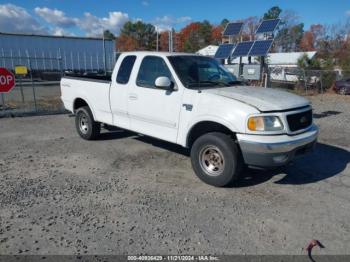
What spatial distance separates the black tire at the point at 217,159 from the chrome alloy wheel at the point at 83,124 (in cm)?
334

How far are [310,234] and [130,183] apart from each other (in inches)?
105

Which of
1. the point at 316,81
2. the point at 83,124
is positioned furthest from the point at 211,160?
the point at 316,81

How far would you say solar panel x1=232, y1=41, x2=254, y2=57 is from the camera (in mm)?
14055

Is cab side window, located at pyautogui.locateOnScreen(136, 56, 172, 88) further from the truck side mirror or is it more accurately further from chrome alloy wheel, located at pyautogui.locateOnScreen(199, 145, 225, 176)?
chrome alloy wheel, located at pyautogui.locateOnScreen(199, 145, 225, 176)

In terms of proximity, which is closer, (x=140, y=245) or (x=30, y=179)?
(x=140, y=245)

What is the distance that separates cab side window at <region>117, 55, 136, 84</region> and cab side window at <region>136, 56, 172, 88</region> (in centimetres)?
30

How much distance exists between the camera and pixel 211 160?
498 centimetres

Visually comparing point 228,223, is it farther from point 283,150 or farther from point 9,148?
point 9,148

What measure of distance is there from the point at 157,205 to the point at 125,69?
9.85 feet

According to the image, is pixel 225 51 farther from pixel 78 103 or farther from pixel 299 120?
pixel 299 120

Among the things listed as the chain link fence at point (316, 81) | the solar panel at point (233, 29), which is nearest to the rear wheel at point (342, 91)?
the chain link fence at point (316, 81)

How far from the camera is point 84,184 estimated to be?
5008 millimetres

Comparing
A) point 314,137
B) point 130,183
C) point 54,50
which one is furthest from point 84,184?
point 54,50

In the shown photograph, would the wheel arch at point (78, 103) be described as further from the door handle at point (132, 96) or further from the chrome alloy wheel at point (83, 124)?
the door handle at point (132, 96)
